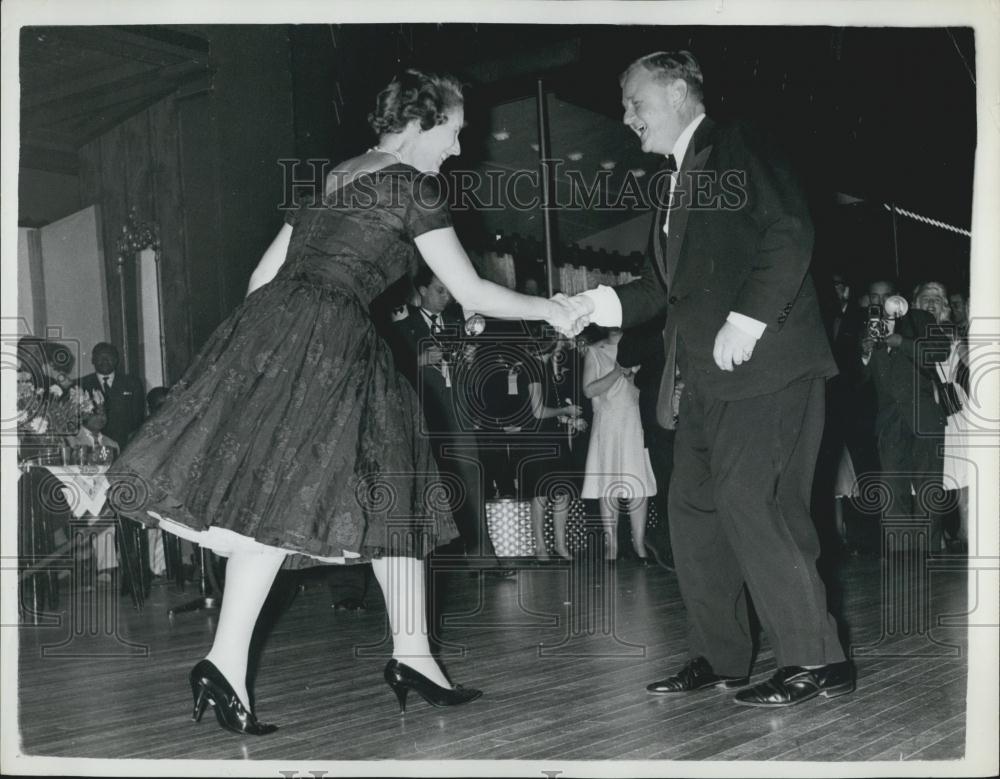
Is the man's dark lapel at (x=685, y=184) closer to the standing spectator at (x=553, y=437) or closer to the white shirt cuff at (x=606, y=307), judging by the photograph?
the white shirt cuff at (x=606, y=307)

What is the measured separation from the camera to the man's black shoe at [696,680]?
227cm

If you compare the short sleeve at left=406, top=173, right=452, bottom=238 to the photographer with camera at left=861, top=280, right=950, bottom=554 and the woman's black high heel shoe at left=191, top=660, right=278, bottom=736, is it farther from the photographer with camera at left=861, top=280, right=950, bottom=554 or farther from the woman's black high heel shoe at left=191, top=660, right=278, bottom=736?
the photographer with camera at left=861, top=280, right=950, bottom=554

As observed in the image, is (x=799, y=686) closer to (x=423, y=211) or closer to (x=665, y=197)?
(x=665, y=197)

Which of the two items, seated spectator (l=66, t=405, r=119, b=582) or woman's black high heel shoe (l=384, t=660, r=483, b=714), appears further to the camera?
seated spectator (l=66, t=405, r=119, b=582)

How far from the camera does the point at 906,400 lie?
17.0 feet

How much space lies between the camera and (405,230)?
2156 millimetres

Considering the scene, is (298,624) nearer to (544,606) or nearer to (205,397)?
(544,606)

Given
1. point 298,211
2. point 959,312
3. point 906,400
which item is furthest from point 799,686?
point 959,312

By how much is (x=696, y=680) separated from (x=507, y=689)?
48 cm

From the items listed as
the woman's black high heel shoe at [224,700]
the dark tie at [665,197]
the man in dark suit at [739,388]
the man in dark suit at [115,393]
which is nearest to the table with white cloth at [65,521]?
the man in dark suit at [115,393]

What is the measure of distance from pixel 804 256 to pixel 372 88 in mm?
3516

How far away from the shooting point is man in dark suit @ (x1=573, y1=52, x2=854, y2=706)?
2.11 metres

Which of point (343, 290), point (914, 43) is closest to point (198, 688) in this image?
point (343, 290)

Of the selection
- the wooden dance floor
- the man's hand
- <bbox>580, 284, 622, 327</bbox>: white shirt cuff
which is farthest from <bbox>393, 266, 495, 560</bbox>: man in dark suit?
the man's hand
